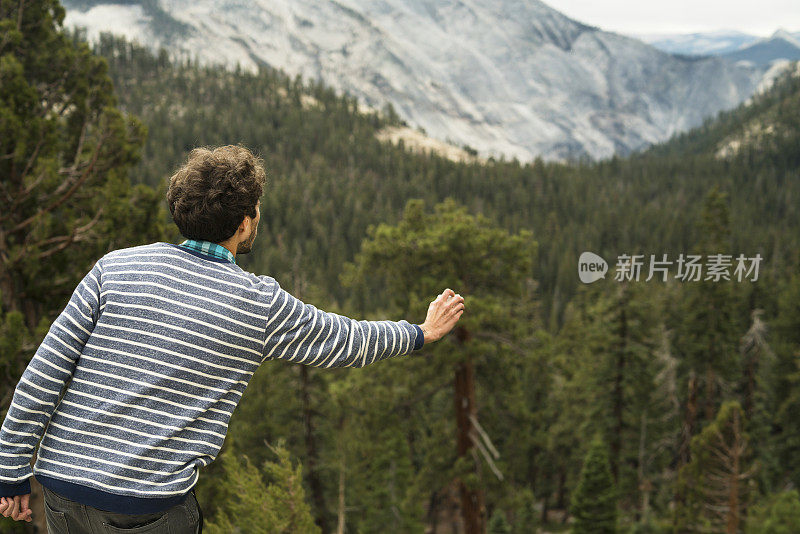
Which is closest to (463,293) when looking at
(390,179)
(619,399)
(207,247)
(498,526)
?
(207,247)

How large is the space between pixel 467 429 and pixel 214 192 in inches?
495

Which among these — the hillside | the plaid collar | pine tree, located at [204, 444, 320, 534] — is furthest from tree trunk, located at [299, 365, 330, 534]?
the hillside

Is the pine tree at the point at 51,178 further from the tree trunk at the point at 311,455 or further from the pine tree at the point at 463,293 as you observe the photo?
the tree trunk at the point at 311,455

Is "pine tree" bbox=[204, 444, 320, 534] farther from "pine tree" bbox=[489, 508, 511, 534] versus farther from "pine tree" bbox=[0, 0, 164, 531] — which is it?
"pine tree" bbox=[489, 508, 511, 534]

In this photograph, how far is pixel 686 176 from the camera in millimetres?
145375

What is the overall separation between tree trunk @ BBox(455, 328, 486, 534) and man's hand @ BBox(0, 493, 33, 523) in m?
11.6

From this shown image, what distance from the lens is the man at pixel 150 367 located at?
201 centimetres

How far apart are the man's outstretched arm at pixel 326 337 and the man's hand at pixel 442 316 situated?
0.03 m

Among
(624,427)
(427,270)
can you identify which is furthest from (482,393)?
(624,427)

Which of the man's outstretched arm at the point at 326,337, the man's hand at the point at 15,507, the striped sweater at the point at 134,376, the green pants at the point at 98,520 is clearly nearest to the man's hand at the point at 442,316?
the man's outstretched arm at the point at 326,337

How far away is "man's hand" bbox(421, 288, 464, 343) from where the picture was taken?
2.42 meters

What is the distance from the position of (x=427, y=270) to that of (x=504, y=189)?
410 ft

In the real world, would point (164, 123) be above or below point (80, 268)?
above

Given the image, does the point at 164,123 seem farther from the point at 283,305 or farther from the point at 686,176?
the point at 283,305
